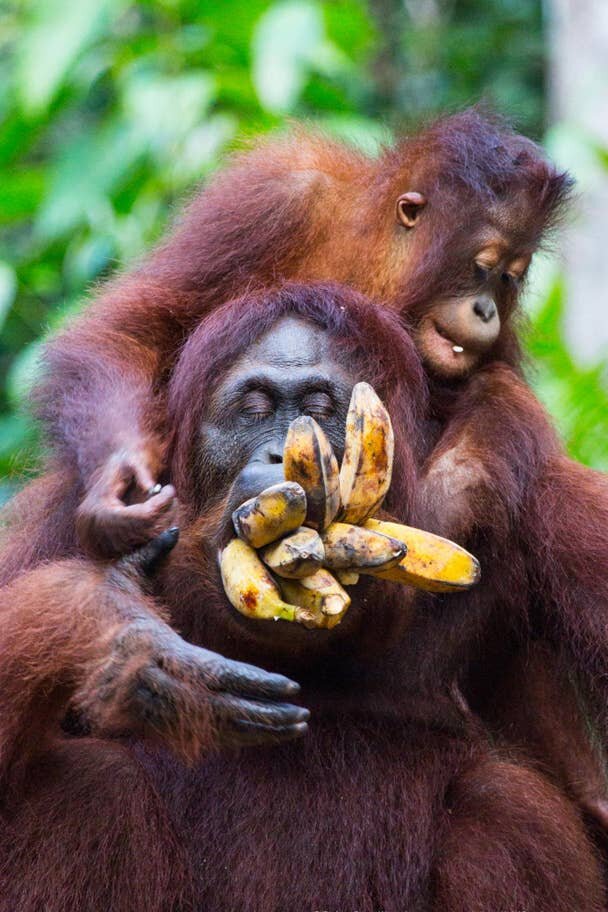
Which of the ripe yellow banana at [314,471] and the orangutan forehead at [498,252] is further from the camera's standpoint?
the orangutan forehead at [498,252]

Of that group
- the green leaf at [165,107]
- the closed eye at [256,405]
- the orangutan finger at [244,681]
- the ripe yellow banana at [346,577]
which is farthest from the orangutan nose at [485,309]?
the green leaf at [165,107]

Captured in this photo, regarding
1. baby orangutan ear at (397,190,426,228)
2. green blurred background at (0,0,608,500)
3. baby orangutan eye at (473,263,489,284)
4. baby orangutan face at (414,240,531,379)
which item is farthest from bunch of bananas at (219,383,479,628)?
green blurred background at (0,0,608,500)

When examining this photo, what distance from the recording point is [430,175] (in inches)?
155

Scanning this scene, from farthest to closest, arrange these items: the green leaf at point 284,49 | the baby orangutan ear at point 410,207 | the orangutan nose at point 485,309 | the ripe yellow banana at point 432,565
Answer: the green leaf at point 284,49 → the baby orangutan ear at point 410,207 → the orangutan nose at point 485,309 → the ripe yellow banana at point 432,565

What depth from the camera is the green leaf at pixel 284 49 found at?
5.64m

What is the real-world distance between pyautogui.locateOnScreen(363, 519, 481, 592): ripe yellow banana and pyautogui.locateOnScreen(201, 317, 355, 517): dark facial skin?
0.35 metres

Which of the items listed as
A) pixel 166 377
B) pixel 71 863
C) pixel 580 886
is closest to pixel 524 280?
pixel 166 377

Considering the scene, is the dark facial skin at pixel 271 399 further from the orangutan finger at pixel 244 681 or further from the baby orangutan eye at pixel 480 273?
the baby orangutan eye at pixel 480 273

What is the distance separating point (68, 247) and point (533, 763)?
430 cm

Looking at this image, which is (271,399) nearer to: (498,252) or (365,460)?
(365,460)

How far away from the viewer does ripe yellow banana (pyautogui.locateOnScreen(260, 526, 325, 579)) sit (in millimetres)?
2527

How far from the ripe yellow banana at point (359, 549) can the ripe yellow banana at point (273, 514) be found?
91 millimetres

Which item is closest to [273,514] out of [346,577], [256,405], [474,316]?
[346,577]

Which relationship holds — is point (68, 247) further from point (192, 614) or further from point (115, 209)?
point (192, 614)
